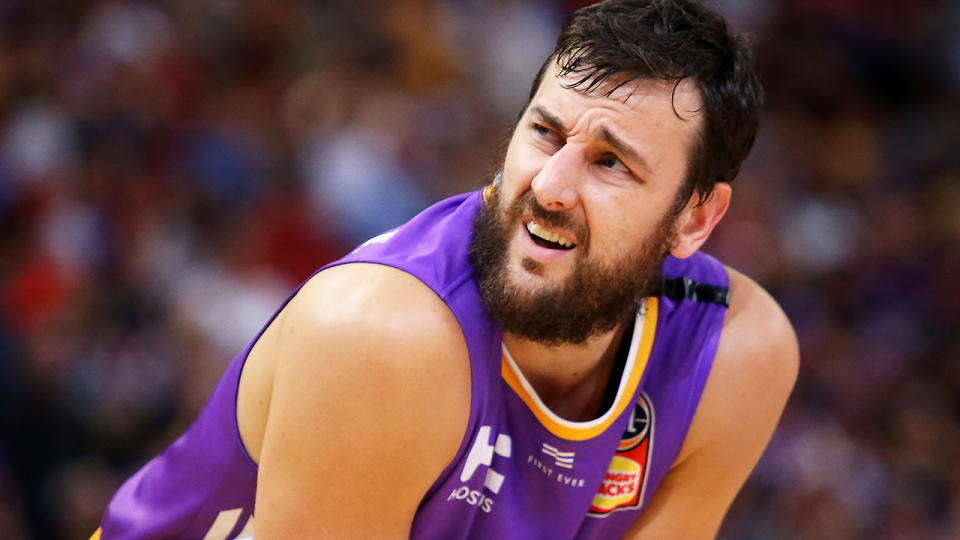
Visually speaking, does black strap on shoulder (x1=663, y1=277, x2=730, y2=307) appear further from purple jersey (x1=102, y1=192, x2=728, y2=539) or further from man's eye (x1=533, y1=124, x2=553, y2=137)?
man's eye (x1=533, y1=124, x2=553, y2=137)

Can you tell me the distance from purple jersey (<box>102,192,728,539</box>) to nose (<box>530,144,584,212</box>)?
27 centimetres

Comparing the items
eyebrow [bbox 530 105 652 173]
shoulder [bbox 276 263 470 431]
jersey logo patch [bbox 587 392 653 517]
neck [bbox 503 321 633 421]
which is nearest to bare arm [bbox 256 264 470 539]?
shoulder [bbox 276 263 470 431]

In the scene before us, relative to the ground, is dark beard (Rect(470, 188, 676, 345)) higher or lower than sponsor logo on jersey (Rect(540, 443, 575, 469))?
higher

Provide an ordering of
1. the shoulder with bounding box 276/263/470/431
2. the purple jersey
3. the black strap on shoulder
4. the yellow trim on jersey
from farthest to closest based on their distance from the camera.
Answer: the black strap on shoulder
the yellow trim on jersey
the purple jersey
the shoulder with bounding box 276/263/470/431

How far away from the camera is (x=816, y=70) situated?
27.9ft

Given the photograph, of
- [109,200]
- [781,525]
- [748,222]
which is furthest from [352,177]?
[781,525]

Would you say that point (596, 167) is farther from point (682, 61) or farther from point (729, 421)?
point (729, 421)

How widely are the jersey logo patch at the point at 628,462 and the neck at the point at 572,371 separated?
0.36ft

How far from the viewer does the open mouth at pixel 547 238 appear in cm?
239

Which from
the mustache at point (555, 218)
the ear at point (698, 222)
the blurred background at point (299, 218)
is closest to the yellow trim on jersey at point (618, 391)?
the ear at point (698, 222)

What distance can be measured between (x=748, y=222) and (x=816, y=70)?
7.09 feet

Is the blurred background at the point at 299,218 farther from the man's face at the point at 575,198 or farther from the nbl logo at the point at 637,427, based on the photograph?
the man's face at the point at 575,198

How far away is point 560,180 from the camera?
2.35m

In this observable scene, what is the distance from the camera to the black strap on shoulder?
9.57 ft
